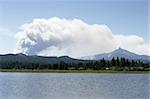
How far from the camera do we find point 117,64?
47.1 m

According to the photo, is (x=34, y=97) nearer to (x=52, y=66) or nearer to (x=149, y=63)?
(x=149, y=63)

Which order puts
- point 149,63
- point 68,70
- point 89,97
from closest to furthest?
point 89,97
point 149,63
point 68,70

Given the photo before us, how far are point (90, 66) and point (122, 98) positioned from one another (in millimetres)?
36652

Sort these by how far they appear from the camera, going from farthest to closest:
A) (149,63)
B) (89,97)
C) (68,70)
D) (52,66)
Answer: (52,66)
(68,70)
(149,63)
(89,97)

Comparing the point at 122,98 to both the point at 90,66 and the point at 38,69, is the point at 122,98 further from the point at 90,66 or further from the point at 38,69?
the point at 38,69

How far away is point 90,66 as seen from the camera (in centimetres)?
4866

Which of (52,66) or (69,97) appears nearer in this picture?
(69,97)

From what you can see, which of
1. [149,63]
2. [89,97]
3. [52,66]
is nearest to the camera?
[89,97]

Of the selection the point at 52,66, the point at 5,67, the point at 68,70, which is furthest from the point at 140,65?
the point at 5,67

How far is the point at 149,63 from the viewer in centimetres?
4641

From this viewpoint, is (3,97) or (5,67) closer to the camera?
(3,97)

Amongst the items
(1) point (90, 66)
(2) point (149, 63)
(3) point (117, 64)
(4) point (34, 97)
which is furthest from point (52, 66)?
(4) point (34, 97)

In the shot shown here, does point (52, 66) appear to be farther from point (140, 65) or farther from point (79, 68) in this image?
point (140, 65)

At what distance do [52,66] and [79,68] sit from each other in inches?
181
